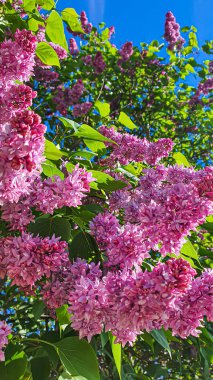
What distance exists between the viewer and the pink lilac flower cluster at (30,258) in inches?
51.5

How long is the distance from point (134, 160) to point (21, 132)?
64.3 inches

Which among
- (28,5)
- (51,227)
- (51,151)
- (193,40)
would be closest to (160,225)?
(51,227)

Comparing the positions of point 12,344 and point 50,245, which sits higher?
point 50,245

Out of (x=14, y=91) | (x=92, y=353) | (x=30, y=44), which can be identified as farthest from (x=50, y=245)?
(x=30, y=44)

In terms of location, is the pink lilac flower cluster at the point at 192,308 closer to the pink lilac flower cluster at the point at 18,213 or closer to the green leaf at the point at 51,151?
the pink lilac flower cluster at the point at 18,213

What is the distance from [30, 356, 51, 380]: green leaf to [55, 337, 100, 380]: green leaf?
0.72ft

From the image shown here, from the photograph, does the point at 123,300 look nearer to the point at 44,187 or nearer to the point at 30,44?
the point at 44,187

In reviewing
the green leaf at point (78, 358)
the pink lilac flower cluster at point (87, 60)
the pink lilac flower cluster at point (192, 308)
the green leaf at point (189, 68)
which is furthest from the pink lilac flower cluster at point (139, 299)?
the green leaf at point (189, 68)

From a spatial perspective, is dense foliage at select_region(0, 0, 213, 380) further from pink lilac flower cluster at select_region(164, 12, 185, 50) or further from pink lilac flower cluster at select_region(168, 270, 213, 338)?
pink lilac flower cluster at select_region(164, 12, 185, 50)

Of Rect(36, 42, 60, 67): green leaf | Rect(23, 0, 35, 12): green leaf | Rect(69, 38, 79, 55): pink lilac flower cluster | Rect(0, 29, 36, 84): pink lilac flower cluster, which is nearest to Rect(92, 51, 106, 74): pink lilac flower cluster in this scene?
Rect(69, 38, 79, 55): pink lilac flower cluster

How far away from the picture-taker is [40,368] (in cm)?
168

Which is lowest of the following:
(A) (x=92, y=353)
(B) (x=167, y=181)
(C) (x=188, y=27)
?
(A) (x=92, y=353)

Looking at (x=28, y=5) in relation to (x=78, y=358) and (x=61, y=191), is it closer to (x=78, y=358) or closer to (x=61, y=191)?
(x=61, y=191)

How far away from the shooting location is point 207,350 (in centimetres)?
248
